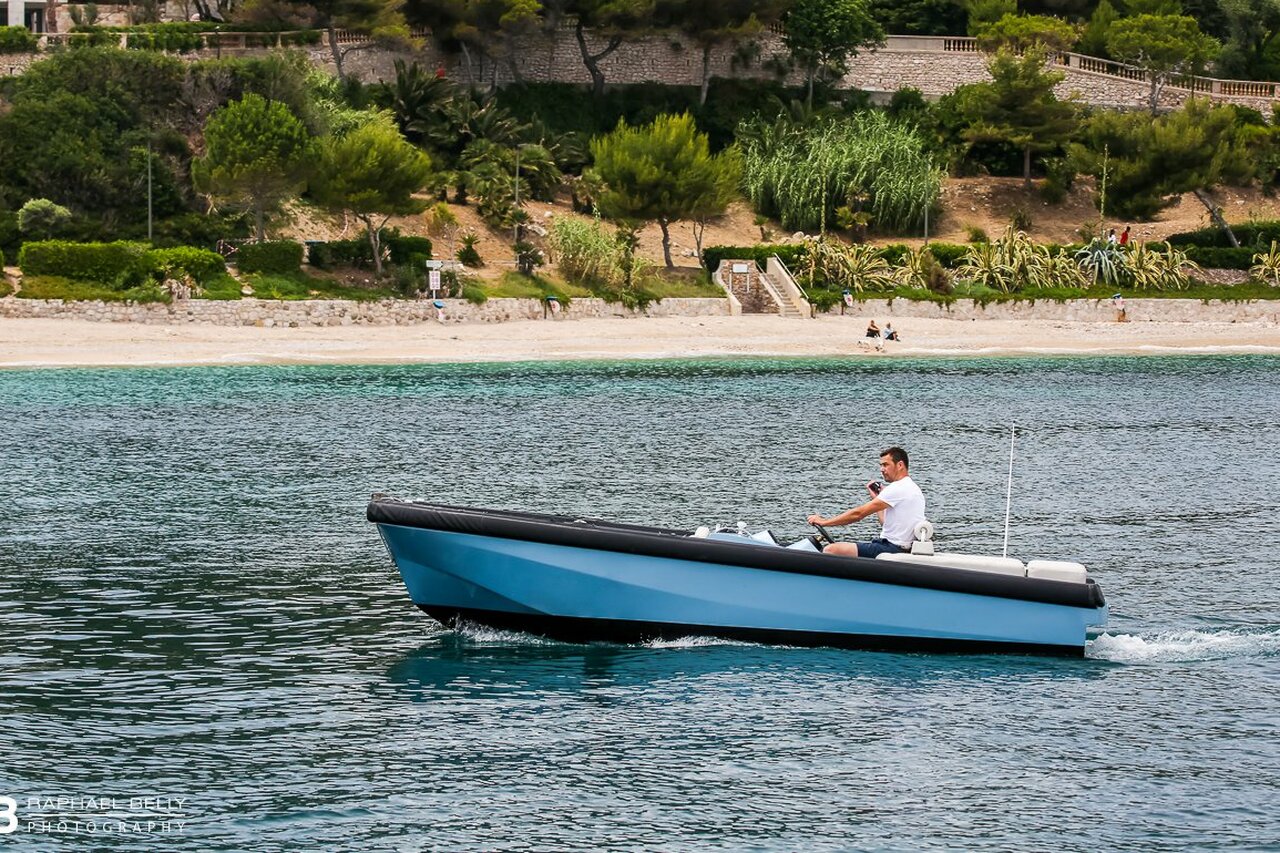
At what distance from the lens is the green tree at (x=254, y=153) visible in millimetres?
57250

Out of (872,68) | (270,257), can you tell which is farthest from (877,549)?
(872,68)

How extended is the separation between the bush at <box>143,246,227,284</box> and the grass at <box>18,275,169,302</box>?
91cm

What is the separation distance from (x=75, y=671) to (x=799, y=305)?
46.0 m

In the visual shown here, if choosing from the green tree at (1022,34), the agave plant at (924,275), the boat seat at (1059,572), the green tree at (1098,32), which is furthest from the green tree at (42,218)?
the boat seat at (1059,572)

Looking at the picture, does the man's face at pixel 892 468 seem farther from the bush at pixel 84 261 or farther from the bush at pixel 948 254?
the bush at pixel 948 254

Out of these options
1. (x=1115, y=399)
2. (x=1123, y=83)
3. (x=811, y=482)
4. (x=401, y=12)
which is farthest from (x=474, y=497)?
(x=1123, y=83)

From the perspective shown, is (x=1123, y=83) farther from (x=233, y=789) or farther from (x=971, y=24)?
(x=233, y=789)

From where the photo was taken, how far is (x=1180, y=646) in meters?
19.8

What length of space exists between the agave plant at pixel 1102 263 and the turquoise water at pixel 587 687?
3239cm

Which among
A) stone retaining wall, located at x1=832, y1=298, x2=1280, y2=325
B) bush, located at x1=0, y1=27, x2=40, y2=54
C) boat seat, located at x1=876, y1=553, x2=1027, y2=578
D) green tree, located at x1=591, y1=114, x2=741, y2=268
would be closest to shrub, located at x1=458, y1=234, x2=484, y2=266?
green tree, located at x1=591, y1=114, x2=741, y2=268

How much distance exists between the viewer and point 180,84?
6681 cm

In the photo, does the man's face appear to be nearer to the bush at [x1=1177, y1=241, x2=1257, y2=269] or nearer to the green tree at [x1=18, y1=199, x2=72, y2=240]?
the green tree at [x1=18, y1=199, x2=72, y2=240]

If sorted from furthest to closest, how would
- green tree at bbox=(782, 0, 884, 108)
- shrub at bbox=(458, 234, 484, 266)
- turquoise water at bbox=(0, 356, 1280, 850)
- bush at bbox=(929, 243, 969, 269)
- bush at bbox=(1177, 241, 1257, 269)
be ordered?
green tree at bbox=(782, 0, 884, 108)
bush at bbox=(1177, 241, 1257, 269)
bush at bbox=(929, 243, 969, 269)
shrub at bbox=(458, 234, 484, 266)
turquoise water at bbox=(0, 356, 1280, 850)

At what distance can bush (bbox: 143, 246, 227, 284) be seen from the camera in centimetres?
5559
